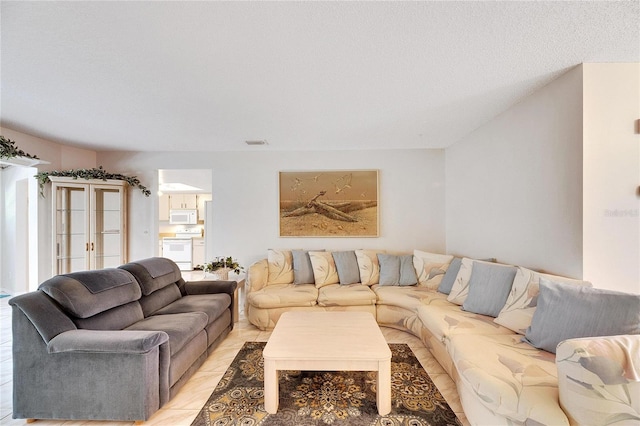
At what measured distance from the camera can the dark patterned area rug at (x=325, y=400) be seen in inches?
68.0

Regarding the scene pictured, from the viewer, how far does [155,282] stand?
265 cm

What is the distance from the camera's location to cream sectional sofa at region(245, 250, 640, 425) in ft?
3.75

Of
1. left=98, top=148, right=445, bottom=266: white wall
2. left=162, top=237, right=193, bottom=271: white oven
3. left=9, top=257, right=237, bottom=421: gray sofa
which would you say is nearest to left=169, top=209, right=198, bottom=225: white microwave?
left=162, top=237, right=193, bottom=271: white oven

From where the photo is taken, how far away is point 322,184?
13.6ft

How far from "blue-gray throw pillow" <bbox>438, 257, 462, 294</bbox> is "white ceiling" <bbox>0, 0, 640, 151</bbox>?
1.72m

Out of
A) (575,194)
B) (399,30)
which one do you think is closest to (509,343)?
(575,194)

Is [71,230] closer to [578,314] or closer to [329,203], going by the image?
[329,203]

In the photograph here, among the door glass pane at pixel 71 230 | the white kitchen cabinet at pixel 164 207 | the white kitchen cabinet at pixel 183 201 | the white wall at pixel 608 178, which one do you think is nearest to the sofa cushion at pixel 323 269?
the white wall at pixel 608 178

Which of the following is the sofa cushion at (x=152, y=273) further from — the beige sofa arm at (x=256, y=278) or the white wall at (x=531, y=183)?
the white wall at (x=531, y=183)

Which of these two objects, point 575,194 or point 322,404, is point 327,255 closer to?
point 322,404

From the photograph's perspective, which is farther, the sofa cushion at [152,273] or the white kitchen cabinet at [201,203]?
the white kitchen cabinet at [201,203]

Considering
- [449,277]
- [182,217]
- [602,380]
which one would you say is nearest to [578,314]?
[602,380]

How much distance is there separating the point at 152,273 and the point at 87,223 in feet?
7.03

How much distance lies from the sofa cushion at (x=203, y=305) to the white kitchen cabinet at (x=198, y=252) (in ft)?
15.2
